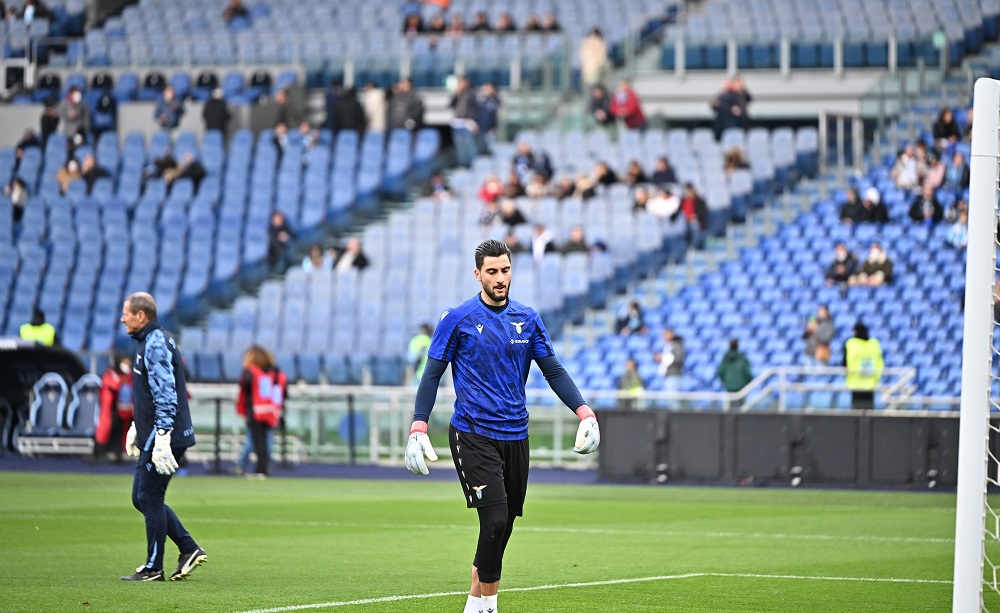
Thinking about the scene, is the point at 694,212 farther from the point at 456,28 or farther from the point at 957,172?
the point at 456,28

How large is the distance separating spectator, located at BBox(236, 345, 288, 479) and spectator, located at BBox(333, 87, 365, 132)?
39.0 feet

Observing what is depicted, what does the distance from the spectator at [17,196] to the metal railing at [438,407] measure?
31.1 ft

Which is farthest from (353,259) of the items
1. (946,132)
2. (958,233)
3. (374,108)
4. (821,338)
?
(946,132)

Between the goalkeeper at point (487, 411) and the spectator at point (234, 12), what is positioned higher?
the spectator at point (234, 12)

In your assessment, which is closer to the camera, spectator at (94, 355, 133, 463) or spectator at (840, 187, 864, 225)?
spectator at (94, 355, 133, 463)

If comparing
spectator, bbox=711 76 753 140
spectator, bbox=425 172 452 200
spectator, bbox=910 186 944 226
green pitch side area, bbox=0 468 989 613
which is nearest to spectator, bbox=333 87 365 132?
spectator, bbox=425 172 452 200

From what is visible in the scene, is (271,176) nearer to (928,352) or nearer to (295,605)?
(928,352)

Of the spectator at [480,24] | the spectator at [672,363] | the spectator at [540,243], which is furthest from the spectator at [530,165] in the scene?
the spectator at [672,363]

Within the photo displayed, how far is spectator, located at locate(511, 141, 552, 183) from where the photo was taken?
33062mm

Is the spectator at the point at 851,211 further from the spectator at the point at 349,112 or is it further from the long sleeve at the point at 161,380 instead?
the long sleeve at the point at 161,380

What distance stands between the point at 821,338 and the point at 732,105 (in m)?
7.45

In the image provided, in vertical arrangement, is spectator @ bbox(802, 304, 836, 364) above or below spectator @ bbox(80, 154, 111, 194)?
below

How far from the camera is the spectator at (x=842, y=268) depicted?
29.7 metres

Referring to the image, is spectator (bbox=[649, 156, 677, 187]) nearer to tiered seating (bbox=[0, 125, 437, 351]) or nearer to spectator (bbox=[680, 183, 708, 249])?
spectator (bbox=[680, 183, 708, 249])
